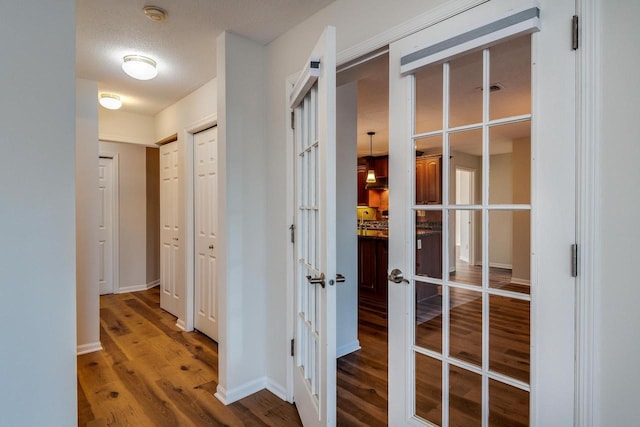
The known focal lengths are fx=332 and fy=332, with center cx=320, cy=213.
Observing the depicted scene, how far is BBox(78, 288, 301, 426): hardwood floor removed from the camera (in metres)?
2.10

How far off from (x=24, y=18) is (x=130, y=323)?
3.40 m

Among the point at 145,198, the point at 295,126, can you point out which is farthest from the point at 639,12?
the point at 145,198

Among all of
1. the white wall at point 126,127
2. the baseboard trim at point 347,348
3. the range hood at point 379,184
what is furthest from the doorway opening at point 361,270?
the white wall at point 126,127

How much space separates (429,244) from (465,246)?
0.65ft

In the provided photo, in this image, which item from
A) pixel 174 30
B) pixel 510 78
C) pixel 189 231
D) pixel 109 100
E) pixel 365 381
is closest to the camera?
pixel 510 78

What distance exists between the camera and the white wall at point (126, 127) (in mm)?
4180

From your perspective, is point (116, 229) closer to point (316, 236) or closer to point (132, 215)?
point (132, 215)

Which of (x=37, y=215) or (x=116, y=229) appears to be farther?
(x=116, y=229)

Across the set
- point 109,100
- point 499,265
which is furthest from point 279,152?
point 109,100

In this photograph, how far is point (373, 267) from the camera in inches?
192

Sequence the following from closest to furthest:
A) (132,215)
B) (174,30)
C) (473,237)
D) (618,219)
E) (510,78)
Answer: (618,219), (510,78), (473,237), (174,30), (132,215)

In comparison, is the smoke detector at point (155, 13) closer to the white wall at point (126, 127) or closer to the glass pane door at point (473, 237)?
the glass pane door at point (473, 237)

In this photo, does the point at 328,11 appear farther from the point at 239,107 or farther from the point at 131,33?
the point at 131,33

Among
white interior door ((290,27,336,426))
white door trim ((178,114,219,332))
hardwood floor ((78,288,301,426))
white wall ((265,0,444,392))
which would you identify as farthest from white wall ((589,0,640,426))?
white door trim ((178,114,219,332))
